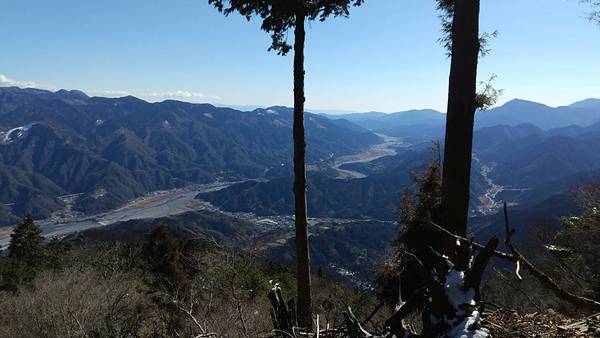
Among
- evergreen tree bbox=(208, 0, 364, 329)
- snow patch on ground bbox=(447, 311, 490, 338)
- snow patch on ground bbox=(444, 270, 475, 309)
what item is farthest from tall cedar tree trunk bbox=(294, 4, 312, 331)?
snow patch on ground bbox=(447, 311, 490, 338)

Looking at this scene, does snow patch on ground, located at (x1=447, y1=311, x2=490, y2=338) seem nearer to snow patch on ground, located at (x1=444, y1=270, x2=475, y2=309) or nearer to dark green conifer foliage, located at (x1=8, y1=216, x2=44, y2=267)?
snow patch on ground, located at (x1=444, y1=270, x2=475, y2=309)

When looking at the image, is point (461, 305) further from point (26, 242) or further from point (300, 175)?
point (26, 242)

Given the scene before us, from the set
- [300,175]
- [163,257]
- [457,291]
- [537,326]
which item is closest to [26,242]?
[163,257]

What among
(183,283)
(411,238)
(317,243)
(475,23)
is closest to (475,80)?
(475,23)

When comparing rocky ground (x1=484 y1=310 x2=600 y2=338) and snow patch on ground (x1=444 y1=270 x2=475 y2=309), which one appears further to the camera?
rocky ground (x1=484 y1=310 x2=600 y2=338)

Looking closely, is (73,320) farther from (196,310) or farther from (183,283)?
(183,283)
